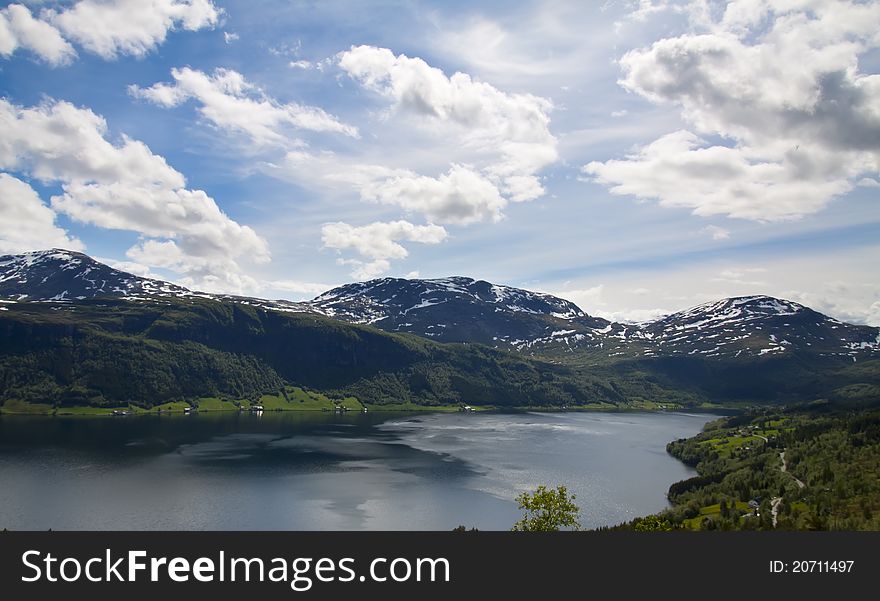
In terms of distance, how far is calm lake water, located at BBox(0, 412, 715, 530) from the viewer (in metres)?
107

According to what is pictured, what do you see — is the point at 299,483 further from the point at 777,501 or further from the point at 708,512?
the point at 777,501

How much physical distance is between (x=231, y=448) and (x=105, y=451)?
35734 mm

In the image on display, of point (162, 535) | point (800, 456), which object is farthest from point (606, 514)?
point (162, 535)

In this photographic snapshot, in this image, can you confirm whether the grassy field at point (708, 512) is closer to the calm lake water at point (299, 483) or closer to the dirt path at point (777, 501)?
the dirt path at point (777, 501)

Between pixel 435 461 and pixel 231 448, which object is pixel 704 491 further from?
pixel 231 448

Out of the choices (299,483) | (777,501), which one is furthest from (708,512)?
(299,483)

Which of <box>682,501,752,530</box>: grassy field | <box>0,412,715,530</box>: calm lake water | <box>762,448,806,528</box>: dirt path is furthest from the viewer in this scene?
<box>0,412,715,530</box>: calm lake water

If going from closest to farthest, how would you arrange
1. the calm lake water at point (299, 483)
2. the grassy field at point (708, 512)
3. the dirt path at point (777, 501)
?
1. the grassy field at point (708, 512)
2. the dirt path at point (777, 501)
3. the calm lake water at point (299, 483)

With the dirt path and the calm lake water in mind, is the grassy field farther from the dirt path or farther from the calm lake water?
the calm lake water

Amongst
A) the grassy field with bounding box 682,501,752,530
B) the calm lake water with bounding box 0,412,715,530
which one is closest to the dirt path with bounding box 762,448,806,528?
the grassy field with bounding box 682,501,752,530

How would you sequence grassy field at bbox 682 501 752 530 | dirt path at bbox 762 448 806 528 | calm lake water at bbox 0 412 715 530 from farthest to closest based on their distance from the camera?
calm lake water at bbox 0 412 715 530 → dirt path at bbox 762 448 806 528 → grassy field at bbox 682 501 752 530

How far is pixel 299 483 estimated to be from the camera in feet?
457

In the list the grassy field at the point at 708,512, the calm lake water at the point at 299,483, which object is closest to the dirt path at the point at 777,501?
the grassy field at the point at 708,512

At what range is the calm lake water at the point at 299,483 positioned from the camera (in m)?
107
